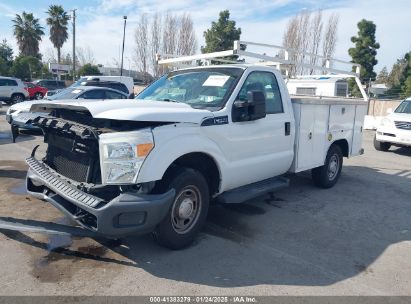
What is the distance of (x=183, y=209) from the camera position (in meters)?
4.24

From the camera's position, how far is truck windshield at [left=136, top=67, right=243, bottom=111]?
4.77 metres

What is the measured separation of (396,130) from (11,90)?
21.9m

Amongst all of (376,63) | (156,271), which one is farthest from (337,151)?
(376,63)

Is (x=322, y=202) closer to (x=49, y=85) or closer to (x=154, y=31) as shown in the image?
(x=49, y=85)

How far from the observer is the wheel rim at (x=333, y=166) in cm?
721

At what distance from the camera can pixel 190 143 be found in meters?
4.07

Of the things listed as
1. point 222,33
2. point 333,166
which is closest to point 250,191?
point 333,166

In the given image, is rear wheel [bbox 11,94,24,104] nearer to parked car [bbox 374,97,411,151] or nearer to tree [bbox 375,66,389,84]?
parked car [bbox 374,97,411,151]

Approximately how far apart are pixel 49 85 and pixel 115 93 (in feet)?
64.5

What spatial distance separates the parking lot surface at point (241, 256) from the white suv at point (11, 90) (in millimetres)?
20097

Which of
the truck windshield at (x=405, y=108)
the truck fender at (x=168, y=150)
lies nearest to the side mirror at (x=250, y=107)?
the truck fender at (x=168, y=150)

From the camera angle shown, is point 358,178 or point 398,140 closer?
A: point 358,178

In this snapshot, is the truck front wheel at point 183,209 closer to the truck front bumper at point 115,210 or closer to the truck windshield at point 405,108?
the truck front bumper at point 115,210

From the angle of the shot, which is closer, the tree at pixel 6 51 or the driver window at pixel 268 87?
the driver window at pixel 268 87
